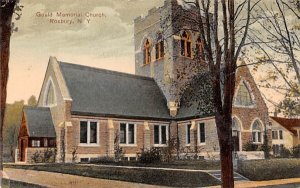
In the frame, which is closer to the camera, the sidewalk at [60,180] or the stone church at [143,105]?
the sidewalk at [60,180]

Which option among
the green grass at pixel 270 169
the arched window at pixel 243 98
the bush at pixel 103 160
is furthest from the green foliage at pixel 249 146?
the bush at pixel 103 160

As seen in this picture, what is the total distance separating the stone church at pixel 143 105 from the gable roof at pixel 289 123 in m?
0.40

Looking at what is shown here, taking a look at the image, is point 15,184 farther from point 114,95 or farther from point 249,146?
point 249,146

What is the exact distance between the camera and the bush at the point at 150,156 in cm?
958

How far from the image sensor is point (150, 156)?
31.9ft

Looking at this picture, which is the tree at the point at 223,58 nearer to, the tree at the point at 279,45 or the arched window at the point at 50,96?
the tree at the point at 279,45

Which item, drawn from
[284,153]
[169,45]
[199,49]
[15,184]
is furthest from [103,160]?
[284,153]

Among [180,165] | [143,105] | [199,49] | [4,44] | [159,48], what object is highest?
[159,48]

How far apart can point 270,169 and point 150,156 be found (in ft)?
8.76

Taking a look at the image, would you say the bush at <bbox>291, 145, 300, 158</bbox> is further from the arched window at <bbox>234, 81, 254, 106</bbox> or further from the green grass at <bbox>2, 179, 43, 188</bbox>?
the green grass at <bbox>2, 179, 43, 188</bbox>

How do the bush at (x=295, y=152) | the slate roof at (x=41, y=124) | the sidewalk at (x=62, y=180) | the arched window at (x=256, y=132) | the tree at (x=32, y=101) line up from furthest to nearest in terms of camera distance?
the arched window at (x=256, y=132) → the slate roof at (x=41, y=124) → the bush at (x=295, y=152) → the tree at (x=32, y=101) → the sidewalk at (x=62, y=180)

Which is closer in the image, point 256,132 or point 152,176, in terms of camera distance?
point 152,176

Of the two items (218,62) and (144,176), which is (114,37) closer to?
(218,62)

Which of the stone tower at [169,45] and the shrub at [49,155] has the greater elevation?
the stone tower at [169,45]
